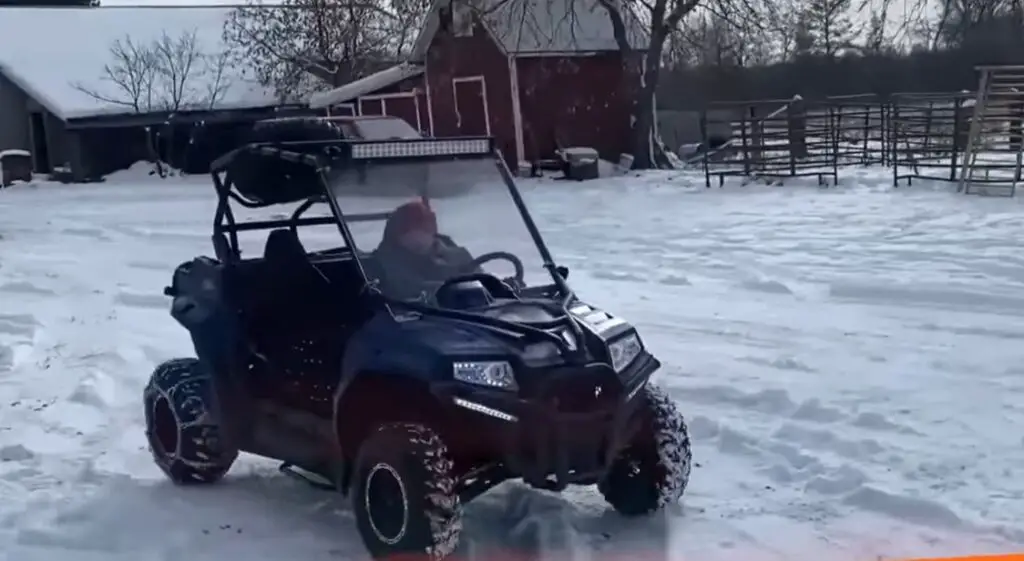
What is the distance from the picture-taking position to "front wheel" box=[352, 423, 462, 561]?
16.7 feet

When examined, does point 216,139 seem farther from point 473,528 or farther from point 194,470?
point 473,528

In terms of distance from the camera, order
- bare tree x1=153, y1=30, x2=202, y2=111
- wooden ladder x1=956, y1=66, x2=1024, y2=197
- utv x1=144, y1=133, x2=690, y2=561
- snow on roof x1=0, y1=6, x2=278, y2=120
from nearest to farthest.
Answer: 1. utv x1=144, y1=133, x2=690, y2=561
2. wooden ladder x1=956, y1=66, x2=1024, y2=197
3. snow on roof x1=0, y1=6, x2=278, y2=120
4. bare tree x1=153, y1=30, x2=202, y2=111

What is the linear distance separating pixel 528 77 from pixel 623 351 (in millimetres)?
28089

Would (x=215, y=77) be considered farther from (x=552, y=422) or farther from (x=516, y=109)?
(x=552, y=422)

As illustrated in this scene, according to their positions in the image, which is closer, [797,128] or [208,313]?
[208,313]

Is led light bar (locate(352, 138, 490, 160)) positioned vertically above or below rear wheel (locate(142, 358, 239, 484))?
above

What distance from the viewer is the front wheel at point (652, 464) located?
5820 millimetres

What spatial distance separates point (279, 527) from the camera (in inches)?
234

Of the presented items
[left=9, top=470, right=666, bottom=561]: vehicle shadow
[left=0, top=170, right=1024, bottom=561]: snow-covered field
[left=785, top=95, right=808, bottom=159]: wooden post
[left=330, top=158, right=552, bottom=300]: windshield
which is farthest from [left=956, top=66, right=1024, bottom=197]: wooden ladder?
[left=9, top=470, right=666, bottom=561]: vehicle shadow

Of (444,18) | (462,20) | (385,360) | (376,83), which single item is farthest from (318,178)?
(376,83)

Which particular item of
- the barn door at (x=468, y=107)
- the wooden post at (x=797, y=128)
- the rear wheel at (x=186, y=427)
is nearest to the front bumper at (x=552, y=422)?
the rear wheel at (x=186, y=427)

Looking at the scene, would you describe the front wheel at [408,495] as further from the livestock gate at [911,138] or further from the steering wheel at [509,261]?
the livestock gate at [911,138]

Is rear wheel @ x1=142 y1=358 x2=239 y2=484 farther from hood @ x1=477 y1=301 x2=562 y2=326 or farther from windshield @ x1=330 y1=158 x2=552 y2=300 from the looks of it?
hood @ x1=477 y1=301 x2=562 y2=326

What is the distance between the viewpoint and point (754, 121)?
82.3 feet
